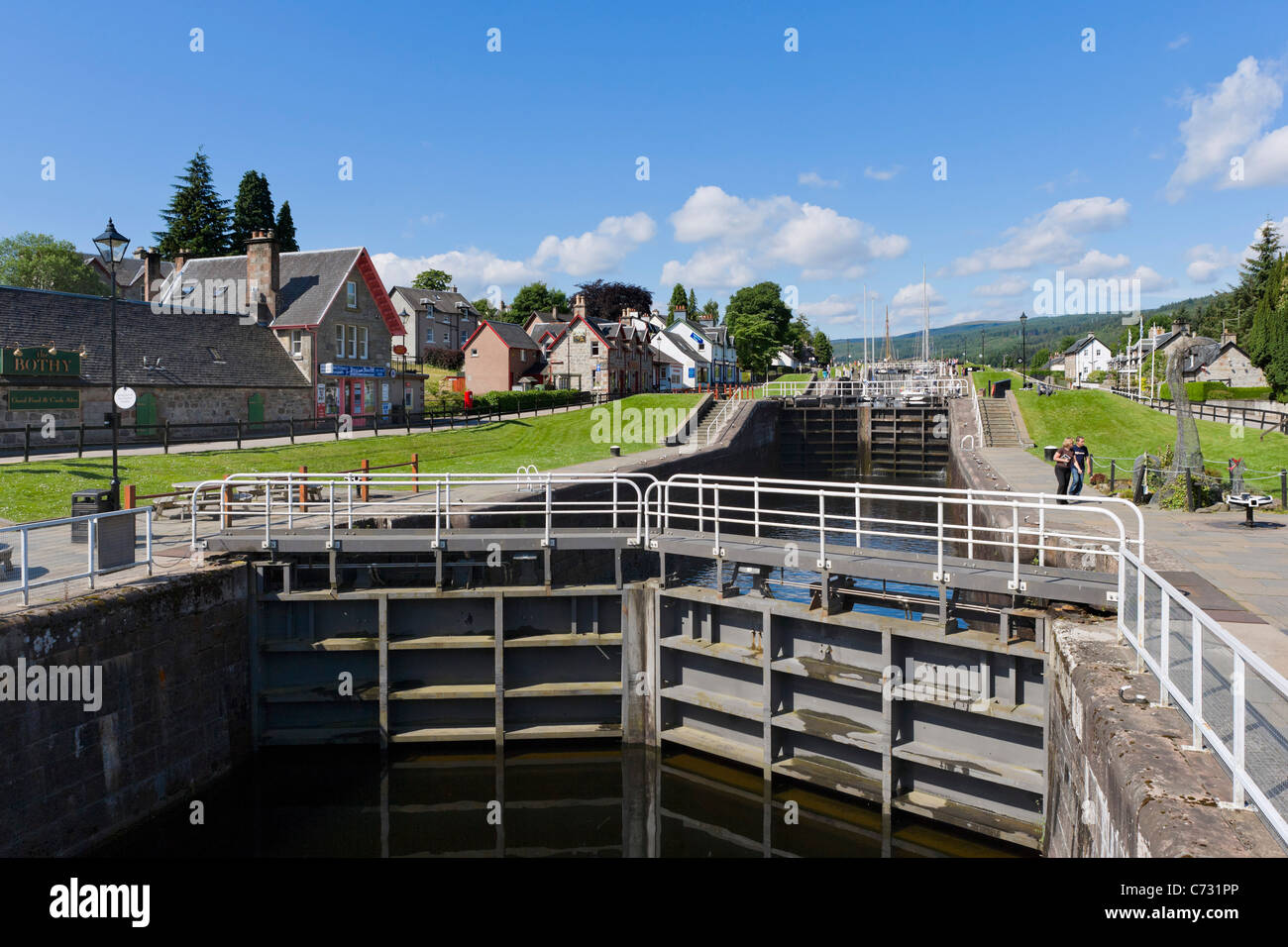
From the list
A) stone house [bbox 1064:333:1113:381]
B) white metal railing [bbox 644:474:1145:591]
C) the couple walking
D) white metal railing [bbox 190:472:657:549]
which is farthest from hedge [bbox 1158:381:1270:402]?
stone house [bbox 1064:333:1113:381]

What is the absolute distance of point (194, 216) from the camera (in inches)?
3098

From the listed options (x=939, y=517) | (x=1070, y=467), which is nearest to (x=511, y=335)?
(x=1070, y=467)

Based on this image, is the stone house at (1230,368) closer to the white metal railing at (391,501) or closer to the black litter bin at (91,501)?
the white metal railing at (391,501)

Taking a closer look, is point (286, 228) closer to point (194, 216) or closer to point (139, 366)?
point (194, 216)

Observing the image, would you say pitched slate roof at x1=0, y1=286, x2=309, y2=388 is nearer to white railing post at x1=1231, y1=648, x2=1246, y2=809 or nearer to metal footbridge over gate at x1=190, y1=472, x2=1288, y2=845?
metal footbridge over gate at x1=190, y1=472, x2=1288, y2=845

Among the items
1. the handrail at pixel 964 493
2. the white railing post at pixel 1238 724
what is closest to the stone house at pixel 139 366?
the handrail at pixel 964 493

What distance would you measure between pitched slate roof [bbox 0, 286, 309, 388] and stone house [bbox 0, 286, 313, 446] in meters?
0.04

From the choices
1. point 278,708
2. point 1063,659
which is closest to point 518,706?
point 278,708

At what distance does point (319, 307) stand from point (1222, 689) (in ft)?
140

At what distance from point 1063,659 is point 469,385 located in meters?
65.1

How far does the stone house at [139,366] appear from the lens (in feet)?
96.3

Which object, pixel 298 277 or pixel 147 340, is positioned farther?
pixel 298 277
